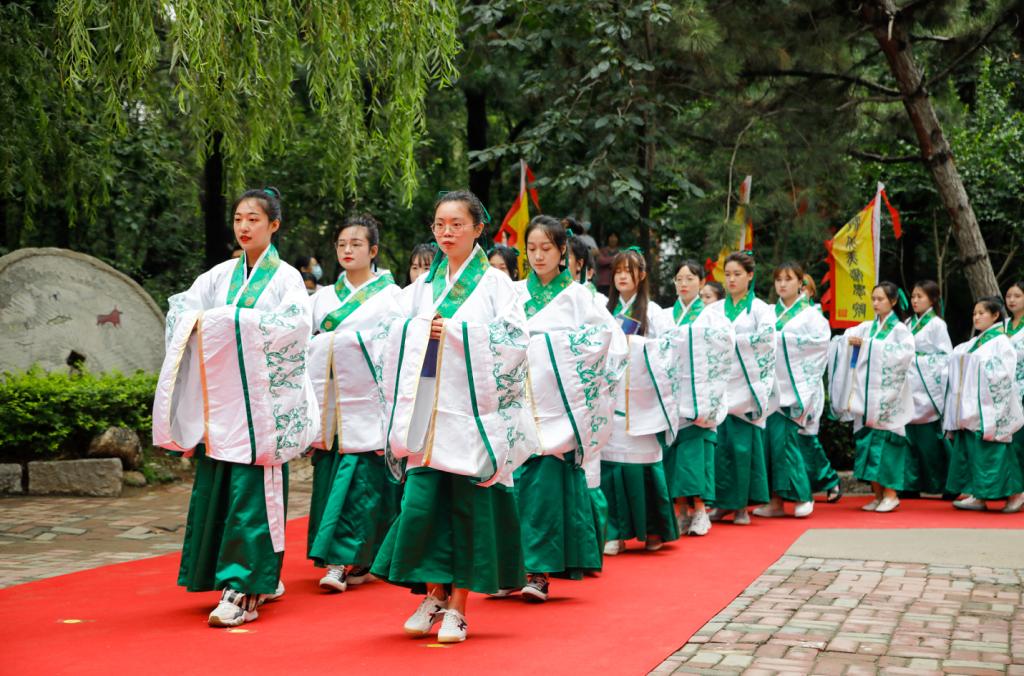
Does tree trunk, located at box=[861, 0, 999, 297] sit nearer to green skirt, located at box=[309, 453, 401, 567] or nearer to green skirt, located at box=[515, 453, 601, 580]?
green skirt, located at box=[515, 453, 601, 580]

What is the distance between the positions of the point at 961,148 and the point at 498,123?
7365 millimetres

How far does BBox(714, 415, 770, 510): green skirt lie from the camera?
25.6ft

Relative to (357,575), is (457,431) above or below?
above

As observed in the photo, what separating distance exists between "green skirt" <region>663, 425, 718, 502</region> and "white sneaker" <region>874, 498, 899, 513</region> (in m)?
1.90

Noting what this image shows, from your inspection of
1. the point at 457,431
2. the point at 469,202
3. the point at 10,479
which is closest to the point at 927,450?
the point at 469,202

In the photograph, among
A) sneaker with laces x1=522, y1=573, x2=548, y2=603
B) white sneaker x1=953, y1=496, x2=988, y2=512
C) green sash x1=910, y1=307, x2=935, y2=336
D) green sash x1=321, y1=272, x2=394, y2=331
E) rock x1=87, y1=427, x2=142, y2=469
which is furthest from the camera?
green sash x1=910, y1=307, x2=935, y2=336

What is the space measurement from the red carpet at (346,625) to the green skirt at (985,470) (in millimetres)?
3297

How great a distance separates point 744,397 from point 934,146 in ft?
14.8

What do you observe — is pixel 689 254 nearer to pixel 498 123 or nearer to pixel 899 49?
pixel 498 123

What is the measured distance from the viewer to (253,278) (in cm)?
472

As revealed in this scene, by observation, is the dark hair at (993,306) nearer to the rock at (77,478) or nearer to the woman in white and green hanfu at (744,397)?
the woman in white and green hanfu at (744,397)

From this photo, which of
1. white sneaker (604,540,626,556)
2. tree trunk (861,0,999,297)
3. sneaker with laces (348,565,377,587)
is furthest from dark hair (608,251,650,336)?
tree trunk (861,0,999,297)

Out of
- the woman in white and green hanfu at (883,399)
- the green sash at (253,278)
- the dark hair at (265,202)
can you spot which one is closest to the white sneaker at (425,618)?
the green sash at (253,278)

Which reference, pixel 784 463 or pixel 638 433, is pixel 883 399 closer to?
pixel 784 463
